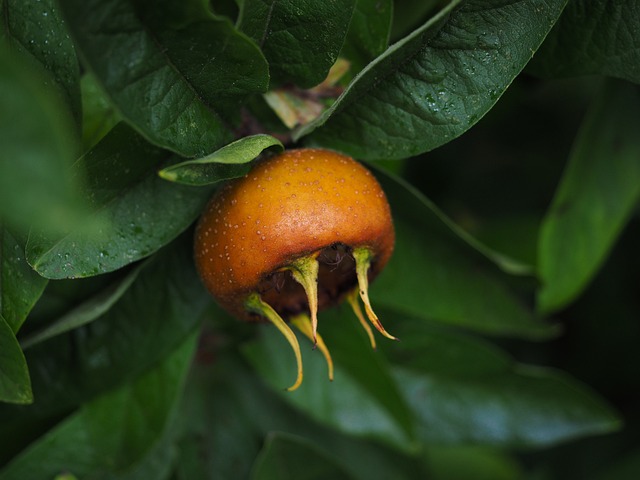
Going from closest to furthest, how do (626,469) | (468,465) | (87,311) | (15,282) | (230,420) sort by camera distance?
(15,282), (87,311), (230,420), (626,469), (468,465)

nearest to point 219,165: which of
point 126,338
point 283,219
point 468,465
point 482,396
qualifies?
point 283,219

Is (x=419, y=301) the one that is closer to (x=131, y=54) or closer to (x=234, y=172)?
(x=234, y=172)

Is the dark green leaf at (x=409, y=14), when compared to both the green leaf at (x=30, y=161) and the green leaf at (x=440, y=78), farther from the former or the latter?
the green leaf at (x=30, y=161)

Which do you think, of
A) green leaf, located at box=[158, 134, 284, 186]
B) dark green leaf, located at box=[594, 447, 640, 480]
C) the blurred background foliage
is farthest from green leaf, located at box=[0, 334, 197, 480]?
dark green leaf, located at box=[594, 447, 640, 480]

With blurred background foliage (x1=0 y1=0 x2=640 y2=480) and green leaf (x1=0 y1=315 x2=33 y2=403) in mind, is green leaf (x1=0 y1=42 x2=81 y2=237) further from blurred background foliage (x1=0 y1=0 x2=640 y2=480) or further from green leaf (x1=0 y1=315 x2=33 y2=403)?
green leaf (x1=0 y1=315 x2=33 y2=403)

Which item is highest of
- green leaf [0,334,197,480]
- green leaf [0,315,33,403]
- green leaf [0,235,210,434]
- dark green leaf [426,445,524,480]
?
green leaf [0,315,33,403]

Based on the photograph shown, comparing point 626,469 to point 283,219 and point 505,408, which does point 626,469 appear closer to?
point 505,408

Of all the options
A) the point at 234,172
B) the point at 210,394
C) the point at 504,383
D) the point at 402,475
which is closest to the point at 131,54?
the point at 234,172
